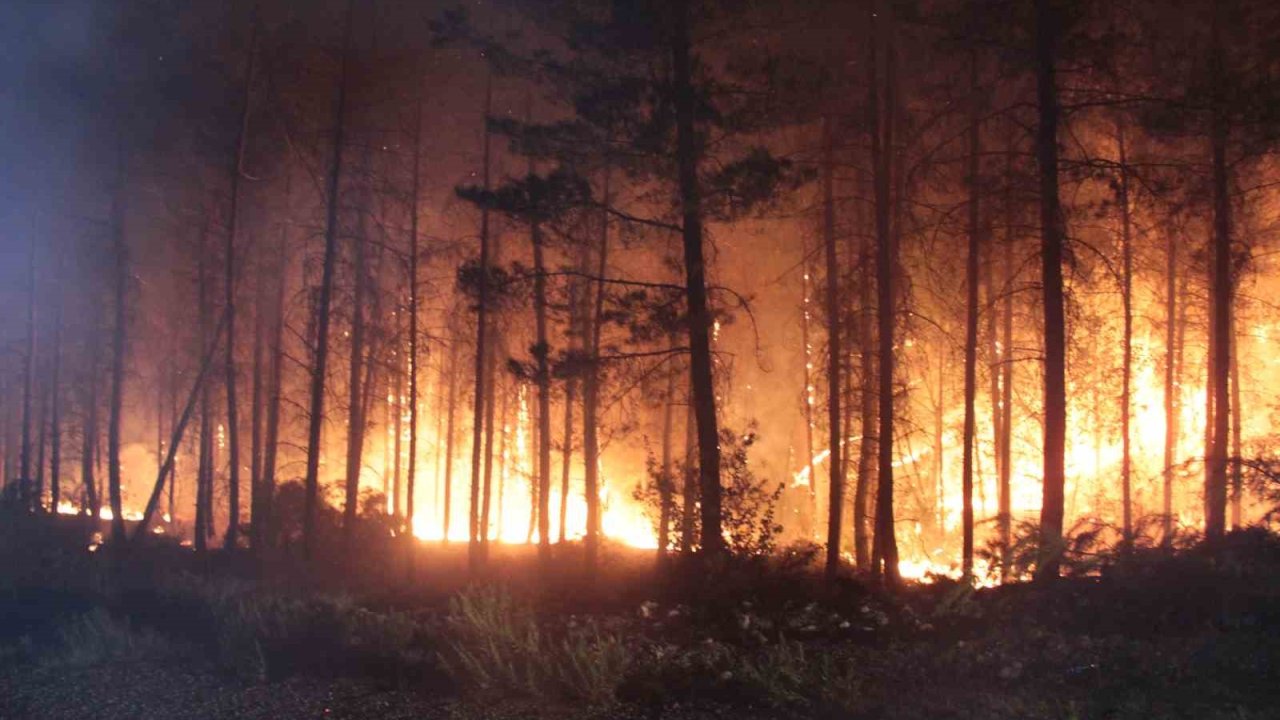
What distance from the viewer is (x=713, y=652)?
367 inches

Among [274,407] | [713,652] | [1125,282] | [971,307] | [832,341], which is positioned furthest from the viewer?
[274,407]

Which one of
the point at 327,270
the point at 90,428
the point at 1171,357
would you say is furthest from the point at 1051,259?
the point at 90,428

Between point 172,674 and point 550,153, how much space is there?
911 centimetres

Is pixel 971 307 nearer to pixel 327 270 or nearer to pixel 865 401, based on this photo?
pixel 865 401

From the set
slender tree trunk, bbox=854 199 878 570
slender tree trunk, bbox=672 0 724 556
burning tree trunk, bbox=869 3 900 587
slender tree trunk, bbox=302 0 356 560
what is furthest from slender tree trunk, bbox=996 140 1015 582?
slender tree trunk, bbox=302 0 356 560

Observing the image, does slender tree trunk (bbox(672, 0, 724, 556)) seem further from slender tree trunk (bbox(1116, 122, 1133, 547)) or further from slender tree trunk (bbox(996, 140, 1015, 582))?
slender tree trunk (bbox(1116, 122, 1133, 547))

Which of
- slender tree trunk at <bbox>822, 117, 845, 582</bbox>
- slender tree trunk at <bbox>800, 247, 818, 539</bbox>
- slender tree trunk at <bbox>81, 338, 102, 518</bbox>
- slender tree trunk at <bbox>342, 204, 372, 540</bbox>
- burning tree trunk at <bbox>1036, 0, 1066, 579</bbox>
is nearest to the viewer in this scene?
burning tree trunk at <bbox>1036, 0, 1066, 579</bbox>

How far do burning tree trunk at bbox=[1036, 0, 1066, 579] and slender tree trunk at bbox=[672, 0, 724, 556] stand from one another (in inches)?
194

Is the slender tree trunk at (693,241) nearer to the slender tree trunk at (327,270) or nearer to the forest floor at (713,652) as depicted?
the forest floor at (713,652)

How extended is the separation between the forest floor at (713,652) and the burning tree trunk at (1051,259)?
2379 millimetres

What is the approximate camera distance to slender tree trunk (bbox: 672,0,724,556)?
573 inches

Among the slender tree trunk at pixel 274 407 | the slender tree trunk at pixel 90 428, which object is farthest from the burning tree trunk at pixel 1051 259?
the slender tree trunk at pixel 90 428

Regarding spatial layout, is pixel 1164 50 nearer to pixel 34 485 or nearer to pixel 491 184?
pixel 491 184

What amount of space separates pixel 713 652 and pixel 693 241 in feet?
23.8
